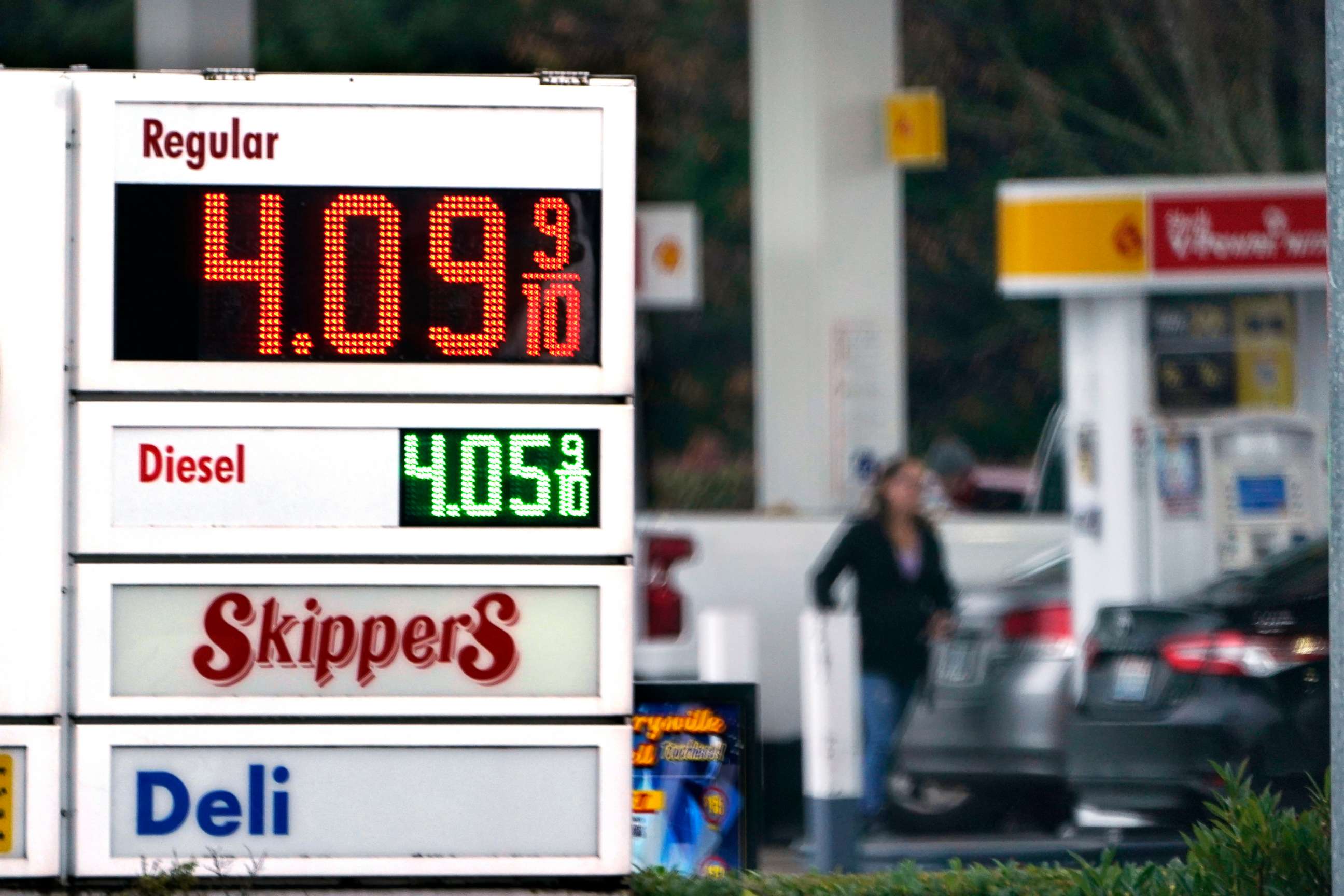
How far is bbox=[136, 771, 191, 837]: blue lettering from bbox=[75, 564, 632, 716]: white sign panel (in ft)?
0.60

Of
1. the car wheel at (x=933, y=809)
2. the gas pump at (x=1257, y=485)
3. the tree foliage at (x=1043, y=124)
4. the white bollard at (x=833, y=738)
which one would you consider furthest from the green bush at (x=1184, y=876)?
the tree foliage at (x=1043, y=124)

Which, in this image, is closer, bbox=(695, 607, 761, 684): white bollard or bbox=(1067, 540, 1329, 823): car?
bbox=(695, 607, 761, 684): white bollard

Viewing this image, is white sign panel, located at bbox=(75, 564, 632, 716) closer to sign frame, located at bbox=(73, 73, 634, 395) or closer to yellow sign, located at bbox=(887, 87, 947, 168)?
sign frame, located at bbox=(73, 73, 634, 395)

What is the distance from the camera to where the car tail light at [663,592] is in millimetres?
11930

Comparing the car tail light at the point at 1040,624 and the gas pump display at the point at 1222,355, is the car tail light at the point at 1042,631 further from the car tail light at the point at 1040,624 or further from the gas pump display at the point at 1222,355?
the gas pump display at the point at 1222,355

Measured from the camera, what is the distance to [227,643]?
628 cm

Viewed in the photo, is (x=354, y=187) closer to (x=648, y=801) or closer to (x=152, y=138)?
(x=152, y=138)

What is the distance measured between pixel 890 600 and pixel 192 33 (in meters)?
4.88

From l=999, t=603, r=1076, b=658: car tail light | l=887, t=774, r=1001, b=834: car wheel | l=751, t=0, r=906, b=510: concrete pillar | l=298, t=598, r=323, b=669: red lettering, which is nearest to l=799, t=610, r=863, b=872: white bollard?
l=999, t=603, r=1076, b=658: car tail light

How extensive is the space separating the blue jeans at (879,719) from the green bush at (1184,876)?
4.65 meters

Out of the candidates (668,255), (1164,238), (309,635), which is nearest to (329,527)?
(309,635)

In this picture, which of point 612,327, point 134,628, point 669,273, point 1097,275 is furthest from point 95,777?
point 669,273

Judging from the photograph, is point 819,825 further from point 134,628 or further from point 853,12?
point 853,12

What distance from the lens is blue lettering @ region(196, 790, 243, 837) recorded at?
6.29m
